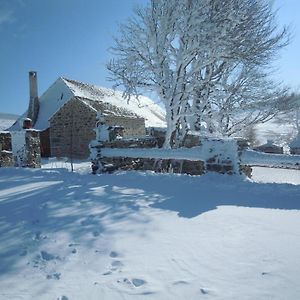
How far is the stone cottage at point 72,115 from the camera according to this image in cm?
2245

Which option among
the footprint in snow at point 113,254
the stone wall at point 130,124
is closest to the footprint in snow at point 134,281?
the footprint in snow at point 113,254

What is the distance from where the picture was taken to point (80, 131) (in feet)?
74.1

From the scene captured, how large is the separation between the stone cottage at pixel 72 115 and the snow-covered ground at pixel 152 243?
1604 cm

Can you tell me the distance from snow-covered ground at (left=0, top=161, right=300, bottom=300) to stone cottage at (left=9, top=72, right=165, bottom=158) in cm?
1604

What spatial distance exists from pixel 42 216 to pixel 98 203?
93 centimetres

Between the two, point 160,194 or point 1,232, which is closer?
point 1,232

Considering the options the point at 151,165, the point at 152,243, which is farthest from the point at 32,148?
the point at 152,243

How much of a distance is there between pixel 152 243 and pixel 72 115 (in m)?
19.0

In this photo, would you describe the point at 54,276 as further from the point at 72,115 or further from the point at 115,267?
the point at 72,115

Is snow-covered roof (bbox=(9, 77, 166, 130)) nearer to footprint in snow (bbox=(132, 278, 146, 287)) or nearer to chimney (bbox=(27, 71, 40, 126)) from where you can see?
chimney (bbox=(27, 71, 40, 126))

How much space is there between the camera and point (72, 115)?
21.2 m

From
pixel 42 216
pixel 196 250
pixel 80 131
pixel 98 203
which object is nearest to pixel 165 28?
pixel 98 203

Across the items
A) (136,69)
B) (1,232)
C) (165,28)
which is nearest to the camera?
(1,232)

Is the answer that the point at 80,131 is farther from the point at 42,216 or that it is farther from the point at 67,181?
the point at 42,216
